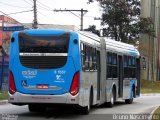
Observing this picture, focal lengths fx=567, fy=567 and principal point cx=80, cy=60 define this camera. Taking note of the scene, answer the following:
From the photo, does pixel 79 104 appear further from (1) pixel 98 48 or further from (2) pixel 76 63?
(1) pixel 98 48

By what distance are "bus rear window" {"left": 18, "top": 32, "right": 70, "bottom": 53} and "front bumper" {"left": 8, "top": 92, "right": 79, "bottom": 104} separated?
1.61 metres

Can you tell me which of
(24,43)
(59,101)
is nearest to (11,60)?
(24,43)

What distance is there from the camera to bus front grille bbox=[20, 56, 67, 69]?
1995 centimetres

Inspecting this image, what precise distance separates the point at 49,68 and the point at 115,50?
780 centimetres

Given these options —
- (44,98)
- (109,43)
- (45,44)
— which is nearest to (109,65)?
(109,43)

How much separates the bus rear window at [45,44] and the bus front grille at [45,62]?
250 millimetres

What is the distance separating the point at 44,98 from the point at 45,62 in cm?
128

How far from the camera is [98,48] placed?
2391 centimetres

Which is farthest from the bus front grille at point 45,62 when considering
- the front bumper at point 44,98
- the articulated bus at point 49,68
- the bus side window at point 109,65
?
the bus side window at point 109,65

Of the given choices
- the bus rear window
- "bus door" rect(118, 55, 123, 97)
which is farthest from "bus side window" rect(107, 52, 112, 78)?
the bus rear window

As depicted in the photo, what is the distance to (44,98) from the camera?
19703 millimetres

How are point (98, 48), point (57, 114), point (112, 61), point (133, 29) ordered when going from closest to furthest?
point (57, 114)
point (98, 48)
point (112, 61)
point (133, 29)

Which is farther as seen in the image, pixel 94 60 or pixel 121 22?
pixel 121 22

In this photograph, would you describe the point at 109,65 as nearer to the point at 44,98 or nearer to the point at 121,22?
the point at 44,98
